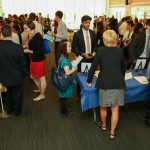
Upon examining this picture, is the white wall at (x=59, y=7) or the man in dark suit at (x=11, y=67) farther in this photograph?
the white wall at (x=59, y=7)

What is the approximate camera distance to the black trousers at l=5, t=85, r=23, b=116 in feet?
10.00

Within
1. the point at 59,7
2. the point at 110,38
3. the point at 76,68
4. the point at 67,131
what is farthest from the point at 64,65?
the point at 59,7

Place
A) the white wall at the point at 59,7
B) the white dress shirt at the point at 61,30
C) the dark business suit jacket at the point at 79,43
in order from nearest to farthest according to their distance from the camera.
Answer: the dark business suit jacket at the point at 79,43 < the white dress shirt at the point at 61,30 < the white wall at the point at 59,7

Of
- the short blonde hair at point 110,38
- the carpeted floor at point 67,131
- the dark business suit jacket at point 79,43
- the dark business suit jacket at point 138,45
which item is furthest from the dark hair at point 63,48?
the dark business suit jacket at point 138,45

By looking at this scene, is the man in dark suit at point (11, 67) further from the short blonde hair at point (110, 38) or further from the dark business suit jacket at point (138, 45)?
the dark business suit jacket at point (138, 45)

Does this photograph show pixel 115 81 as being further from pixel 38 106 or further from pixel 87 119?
pixel 38 106

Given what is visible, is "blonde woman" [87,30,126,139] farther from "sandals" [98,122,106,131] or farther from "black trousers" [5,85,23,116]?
"black trousers" [5,85,23,116]

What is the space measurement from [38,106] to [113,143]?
1.52 meters

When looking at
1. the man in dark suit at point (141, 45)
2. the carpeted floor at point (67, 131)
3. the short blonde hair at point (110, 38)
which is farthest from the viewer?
the man in dark suit at point (141, 45)

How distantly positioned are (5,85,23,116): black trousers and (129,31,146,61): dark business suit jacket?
202 centimetres

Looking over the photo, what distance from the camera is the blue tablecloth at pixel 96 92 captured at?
2.70 meters

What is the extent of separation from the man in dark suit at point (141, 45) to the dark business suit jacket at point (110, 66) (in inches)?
53.1

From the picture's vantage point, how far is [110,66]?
2338mm

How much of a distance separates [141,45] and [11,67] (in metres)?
2.18
